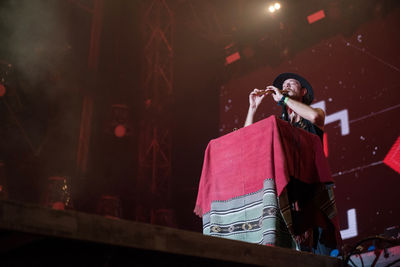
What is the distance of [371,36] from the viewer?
525 centimetres

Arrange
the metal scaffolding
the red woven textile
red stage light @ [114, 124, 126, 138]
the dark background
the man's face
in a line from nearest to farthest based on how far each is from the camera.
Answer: the red woven textile, the man's face, the dark background, the metal scaffolding, red stage light @ [114, 124, 126, 138]

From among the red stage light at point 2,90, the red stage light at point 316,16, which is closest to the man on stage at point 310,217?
the red stage light at point 316,16

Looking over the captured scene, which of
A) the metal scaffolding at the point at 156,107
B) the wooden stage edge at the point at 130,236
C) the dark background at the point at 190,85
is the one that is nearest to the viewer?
the wooden stage edge at the point at 130,236

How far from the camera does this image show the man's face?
2906 mm

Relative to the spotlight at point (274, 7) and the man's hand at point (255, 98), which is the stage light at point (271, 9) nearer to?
the spotlight at point (274, 7)

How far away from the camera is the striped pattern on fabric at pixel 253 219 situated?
2180 mm

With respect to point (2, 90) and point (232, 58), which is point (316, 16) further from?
point (2, 90)

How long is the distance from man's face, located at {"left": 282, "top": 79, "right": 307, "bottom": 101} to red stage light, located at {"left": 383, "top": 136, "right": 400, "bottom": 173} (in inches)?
86.2

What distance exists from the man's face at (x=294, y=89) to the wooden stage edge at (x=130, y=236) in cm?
121

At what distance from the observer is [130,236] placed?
154 centimetres

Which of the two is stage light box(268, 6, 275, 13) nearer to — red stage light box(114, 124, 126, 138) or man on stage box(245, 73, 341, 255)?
red stage light box(114, 124, 126, 138)

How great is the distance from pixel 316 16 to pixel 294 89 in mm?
3302

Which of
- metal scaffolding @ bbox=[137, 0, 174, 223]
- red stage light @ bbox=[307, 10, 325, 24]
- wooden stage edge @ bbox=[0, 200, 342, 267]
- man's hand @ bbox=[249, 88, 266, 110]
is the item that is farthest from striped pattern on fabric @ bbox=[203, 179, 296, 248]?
red stage light @ bbox=[307, 10, 325, 24]

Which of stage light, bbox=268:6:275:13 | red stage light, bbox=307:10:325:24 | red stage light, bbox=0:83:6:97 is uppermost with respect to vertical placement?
stage light, bbox=268:6:275:13
